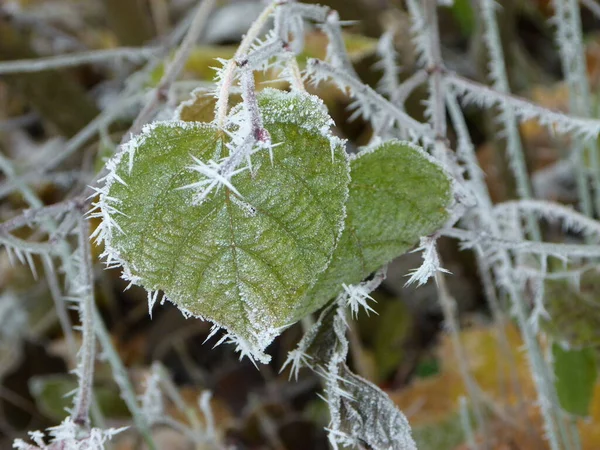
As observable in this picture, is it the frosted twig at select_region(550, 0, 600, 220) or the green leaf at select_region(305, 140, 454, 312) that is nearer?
the green leaf at select_region(305, 140, 454, 312)

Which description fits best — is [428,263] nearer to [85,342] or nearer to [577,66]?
[85,342]

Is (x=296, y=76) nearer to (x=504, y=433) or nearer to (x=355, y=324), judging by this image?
(x=504, y=433)

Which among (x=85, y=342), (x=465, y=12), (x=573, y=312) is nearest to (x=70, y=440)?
(x=85, y=342)

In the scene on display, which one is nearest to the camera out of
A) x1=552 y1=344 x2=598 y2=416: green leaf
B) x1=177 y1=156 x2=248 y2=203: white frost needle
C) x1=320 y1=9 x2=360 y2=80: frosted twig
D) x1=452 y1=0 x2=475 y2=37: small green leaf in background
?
x1=177 y1=156 x2=248 y2=203: white frost needle

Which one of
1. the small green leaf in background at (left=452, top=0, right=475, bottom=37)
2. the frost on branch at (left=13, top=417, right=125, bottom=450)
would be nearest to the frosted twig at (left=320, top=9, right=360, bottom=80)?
the frost on branch at (left=13, top=417, right=125, bottom=450)

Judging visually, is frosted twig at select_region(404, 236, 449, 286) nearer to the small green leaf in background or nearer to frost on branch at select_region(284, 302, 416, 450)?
frost on branch at select_region(284, 302, 416, 450)

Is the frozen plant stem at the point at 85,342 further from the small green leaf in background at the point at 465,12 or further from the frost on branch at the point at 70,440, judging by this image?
the small green leaf in background at the point at 465,12
